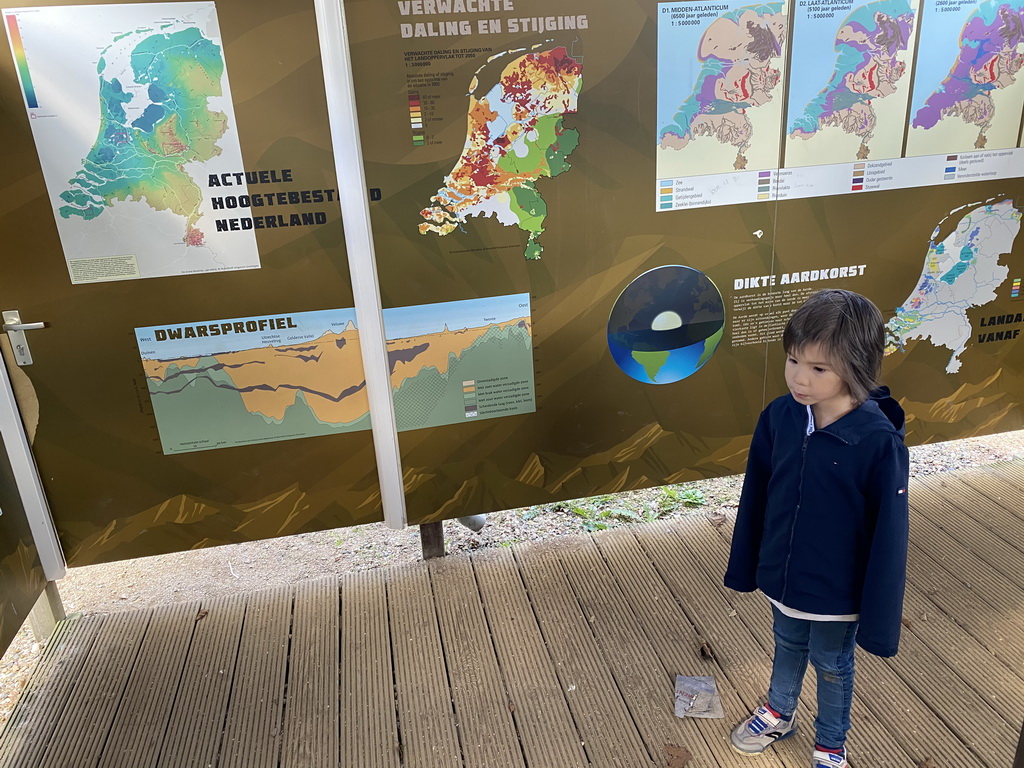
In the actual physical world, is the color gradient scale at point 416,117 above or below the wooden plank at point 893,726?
above

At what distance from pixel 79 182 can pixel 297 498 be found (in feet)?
4.26

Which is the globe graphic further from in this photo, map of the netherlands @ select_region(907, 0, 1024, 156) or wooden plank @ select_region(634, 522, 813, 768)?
map of the netherlands @ select_region(907, 0, 1024, 156)

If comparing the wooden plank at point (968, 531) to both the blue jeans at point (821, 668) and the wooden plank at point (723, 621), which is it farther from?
the blue jeans at point (821, 668)

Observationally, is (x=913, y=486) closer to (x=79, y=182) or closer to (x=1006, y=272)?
(x=1006, y=272)

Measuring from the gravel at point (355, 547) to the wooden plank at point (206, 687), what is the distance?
6.7 inches

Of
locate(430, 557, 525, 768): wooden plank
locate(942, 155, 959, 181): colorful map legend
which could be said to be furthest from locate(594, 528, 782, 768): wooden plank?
locate(942, 155, 959, 181): colorful map legend

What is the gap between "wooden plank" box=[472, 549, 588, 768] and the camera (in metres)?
2.10

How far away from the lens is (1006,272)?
303 centimetres

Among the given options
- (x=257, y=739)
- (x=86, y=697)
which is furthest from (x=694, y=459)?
(x=86, y=697)

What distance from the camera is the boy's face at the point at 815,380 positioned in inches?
61.4

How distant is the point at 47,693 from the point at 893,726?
2.70 m

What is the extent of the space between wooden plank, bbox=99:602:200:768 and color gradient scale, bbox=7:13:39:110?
184 cm

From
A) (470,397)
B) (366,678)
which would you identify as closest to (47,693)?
(366,678)

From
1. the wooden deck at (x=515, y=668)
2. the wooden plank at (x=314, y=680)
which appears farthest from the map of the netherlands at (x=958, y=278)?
→ the wooden plank at (x=314, y=680)
